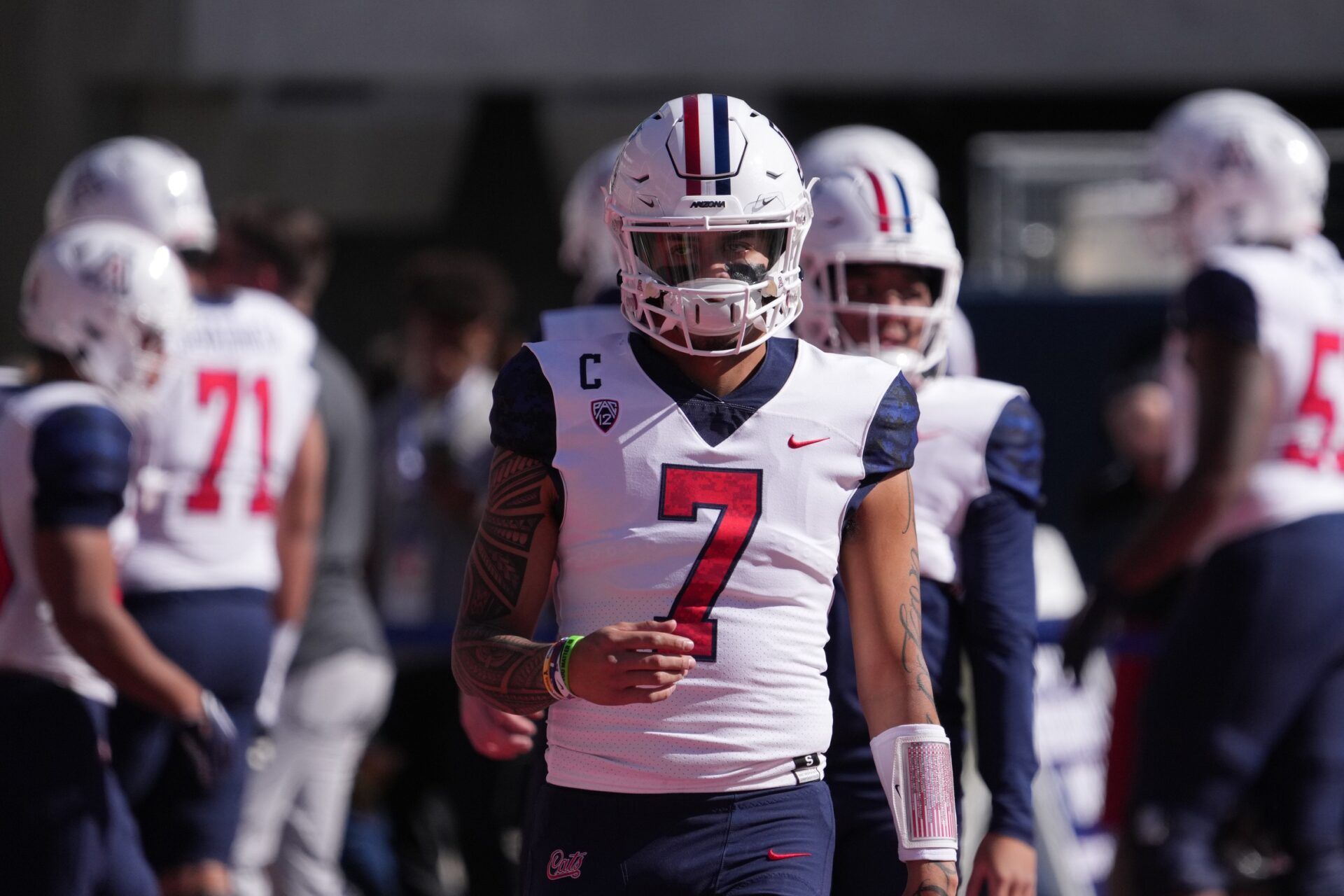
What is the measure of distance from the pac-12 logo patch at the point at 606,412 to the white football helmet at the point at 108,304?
172cm

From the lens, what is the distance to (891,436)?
102 inches

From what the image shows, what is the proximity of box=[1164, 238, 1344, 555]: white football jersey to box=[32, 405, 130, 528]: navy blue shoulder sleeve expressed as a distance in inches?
97.0

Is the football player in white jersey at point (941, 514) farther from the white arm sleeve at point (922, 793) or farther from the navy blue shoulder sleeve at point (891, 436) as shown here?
the navy blue shoulder sleeve at point (891, 436)

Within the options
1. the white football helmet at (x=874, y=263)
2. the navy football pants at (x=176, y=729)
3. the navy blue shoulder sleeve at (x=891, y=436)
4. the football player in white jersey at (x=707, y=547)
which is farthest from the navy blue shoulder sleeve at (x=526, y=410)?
the navy football pants at (x=176, y=729)

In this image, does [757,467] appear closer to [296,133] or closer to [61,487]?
[61,487]

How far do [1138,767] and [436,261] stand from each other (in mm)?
3109

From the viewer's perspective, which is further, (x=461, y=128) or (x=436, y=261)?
(x=461, y=128)

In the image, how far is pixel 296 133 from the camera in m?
11.0

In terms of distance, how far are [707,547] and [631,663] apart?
9.5 inches

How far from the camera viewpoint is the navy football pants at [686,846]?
2469mm

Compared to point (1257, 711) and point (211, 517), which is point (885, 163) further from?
point (211, 517)

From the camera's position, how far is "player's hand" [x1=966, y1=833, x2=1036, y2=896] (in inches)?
120

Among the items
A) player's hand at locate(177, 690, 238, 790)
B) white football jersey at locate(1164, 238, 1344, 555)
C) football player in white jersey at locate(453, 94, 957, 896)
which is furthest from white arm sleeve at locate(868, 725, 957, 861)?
white football jersey at locate(1164, 238, 1344, 555)

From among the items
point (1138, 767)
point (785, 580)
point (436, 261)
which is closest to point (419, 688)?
point (436, 261)
